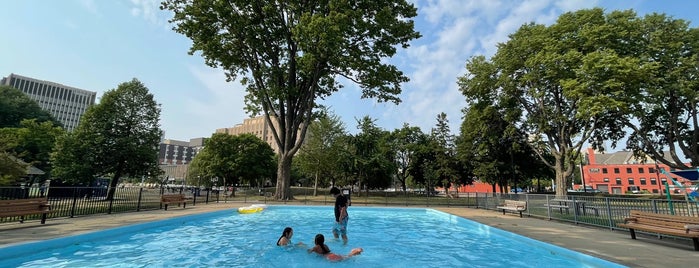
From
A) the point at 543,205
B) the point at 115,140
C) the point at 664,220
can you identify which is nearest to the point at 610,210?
the point at 664,220

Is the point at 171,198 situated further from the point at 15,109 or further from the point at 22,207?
the point at 15,109

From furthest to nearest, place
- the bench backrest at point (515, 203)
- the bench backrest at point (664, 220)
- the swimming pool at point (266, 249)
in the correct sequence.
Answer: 1. the bench backrest at point (515, 203)
2. the bench backrest at point (664, 220)
3. the swimming pool at point (266, 249)

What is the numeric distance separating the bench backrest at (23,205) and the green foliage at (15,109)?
5374 cm

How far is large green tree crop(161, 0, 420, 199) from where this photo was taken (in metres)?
22.9

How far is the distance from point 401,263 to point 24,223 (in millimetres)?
13723

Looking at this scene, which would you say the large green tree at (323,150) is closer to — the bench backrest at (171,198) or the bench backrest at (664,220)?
the bench backrest at (171,198)

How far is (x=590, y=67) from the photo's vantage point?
19.2 metres

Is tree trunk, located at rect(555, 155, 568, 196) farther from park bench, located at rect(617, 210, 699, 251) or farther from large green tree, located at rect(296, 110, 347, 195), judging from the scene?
large green tree, located at rect(296, 110, 347, 195)

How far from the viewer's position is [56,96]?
397ft

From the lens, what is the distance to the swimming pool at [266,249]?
763 centimetres

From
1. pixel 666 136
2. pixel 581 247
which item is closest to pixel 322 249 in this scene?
pixel 581 247

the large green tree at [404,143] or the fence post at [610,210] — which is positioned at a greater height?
the large green tree at [404,143]

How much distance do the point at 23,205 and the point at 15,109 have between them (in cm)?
6116

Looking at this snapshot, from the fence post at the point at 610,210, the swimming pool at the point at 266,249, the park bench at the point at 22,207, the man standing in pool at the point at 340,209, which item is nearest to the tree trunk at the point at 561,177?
the fence post at the point at 610,210
